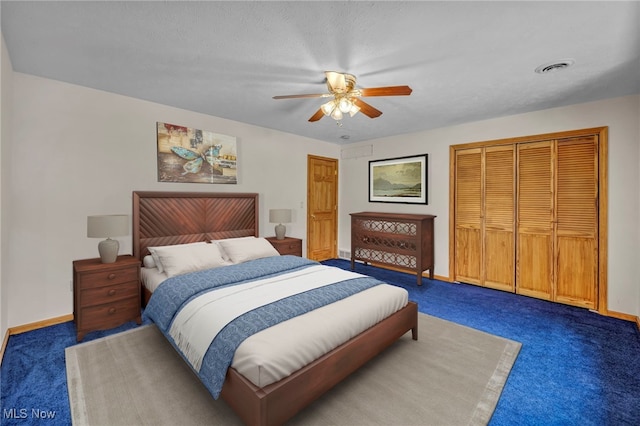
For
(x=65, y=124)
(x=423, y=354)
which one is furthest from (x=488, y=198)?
(x=65, y=124)

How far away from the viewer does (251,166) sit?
4684mm

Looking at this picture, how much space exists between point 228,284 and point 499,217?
3857 mm

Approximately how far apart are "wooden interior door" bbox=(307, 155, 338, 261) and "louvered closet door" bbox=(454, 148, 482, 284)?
2.45m

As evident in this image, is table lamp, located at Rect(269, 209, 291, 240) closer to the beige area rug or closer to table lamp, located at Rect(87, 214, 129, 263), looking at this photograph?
table lamp, located at Rect(87, 214, 129, 263)

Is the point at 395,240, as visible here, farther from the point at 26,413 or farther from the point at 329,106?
the point at 26,413

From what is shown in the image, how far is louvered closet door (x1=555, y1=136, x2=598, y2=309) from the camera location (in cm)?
353

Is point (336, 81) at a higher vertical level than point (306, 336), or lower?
higher

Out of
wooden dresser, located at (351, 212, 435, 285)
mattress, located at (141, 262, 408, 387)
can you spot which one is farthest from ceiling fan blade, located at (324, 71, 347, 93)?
wooden dresser, located at (351, 212, 435, 285)

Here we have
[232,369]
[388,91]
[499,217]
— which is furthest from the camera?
[499,217]

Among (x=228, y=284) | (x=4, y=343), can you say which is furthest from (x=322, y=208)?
(x=4, y=343)

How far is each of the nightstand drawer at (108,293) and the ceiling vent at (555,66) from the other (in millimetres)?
4436

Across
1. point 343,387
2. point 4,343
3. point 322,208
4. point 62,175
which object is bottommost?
point 343,387

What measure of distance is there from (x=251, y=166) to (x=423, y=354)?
139 inches

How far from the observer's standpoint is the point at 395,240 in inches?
191
